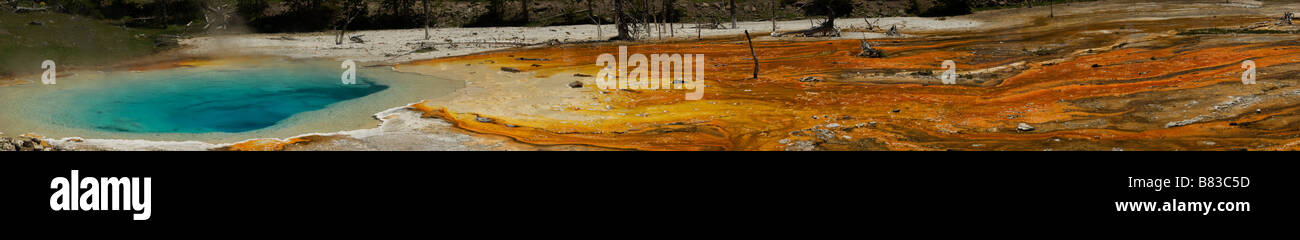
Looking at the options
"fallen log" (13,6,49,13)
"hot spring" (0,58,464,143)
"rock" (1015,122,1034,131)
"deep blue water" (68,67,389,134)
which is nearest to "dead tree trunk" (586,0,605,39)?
"hot spring" (0,58,464,143)

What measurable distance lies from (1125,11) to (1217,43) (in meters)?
22.8

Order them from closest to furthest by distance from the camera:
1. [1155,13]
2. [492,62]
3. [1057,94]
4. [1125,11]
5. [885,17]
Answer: [1057,94]
[492,62]
[1155,13]
[1125,11]
[885,17]

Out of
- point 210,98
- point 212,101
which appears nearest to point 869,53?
point 212,101

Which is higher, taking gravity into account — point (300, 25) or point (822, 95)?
point (300, 25)

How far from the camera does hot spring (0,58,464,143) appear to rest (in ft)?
52.1

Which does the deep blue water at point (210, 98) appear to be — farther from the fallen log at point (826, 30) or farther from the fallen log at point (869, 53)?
the fallen log at point (826, 30)

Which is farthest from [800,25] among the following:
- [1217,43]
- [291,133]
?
[291,133]

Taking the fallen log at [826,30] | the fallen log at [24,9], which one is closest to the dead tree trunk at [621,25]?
the fallen log at [826,30]

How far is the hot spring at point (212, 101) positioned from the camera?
15891mm

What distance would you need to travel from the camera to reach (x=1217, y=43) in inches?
923

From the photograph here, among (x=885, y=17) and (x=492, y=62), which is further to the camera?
(x=885, y=17)

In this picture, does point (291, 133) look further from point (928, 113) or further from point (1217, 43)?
point (1217, 43)

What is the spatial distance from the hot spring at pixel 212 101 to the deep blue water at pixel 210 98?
19 mm

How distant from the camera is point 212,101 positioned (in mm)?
20984
